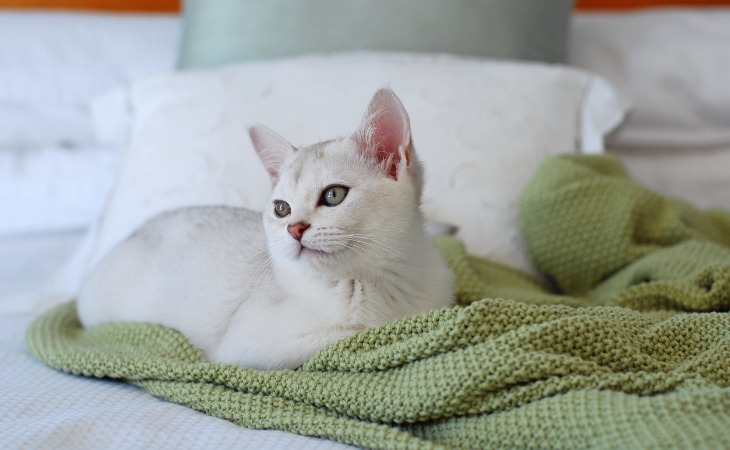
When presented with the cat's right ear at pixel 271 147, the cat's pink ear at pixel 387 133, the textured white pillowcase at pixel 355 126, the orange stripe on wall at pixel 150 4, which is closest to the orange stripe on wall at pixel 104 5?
the orange stripe on wall at pixel 150 4

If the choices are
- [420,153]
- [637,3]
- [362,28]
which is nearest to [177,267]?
[420,153]

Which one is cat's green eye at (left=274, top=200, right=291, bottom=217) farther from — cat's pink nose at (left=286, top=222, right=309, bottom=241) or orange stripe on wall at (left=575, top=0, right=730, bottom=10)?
orange stripe on wall at (left=575, top=0, right=730, bottom=10)

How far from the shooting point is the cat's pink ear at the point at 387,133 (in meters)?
0.87

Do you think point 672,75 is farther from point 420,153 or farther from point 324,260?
point 324,260

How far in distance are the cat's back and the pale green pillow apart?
1.87 feet

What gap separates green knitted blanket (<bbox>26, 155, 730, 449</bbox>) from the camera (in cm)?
69

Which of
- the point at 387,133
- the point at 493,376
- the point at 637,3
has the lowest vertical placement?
the point at 493,376

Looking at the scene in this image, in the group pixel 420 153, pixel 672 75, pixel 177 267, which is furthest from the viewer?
pixel 672 75

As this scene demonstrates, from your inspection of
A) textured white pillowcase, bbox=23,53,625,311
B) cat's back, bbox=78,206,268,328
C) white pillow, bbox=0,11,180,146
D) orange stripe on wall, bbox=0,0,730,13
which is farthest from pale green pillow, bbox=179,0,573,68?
orange stripe on wall, bbox=0,0,730,13

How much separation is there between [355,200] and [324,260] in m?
0.08

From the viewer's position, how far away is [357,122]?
122cm

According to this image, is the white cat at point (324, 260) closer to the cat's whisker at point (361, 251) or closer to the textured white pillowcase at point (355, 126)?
the cat's whisker at point (361, 251)

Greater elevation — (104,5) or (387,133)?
(387,133)

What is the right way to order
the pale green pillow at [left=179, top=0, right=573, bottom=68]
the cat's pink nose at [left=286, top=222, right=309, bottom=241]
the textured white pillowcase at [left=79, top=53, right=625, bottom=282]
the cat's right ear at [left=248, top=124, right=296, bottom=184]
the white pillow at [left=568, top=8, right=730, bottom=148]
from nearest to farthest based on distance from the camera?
the cat's pink nose at [left=286, top=222, right=309, bottom=241] < the cat's right ear at [left=248, top=124, right=296, bottom=184] < the textured white pillowcase at [left=79, top=53, right=625, bottom=282] < the pale green pillow at [left=179, top=0, right=573, bottom=68] < the white pillow at [left=568, top=8, right=730, bottom=148]
